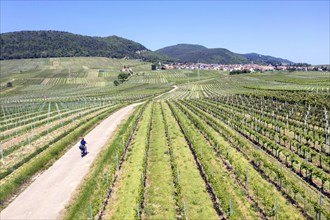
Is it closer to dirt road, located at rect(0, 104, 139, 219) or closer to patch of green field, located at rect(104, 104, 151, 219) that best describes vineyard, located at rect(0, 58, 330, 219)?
patch of green field, located at rect(104, 104, 151, 219)

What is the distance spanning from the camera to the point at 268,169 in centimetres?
2627

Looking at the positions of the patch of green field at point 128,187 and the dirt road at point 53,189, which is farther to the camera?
the dirt road at point 53,189

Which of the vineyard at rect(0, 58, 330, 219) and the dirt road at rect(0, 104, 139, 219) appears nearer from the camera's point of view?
the vineyard at rect(0, 58, 330, 219)

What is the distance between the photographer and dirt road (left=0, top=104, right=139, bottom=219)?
20.0 metres

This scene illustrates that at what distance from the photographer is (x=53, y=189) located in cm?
2356

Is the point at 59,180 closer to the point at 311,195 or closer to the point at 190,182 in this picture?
the point at 190,182

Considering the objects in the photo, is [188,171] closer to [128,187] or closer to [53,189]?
[128,187]

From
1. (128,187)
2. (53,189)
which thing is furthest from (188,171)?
(53,189)

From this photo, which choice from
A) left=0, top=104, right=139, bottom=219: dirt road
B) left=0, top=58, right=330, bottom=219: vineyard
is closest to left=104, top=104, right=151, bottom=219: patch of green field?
left=0, top=58, right=330, bottom=219: vineyard

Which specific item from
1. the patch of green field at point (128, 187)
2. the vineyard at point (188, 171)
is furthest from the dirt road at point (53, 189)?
the patch of green field at point (128, 187)

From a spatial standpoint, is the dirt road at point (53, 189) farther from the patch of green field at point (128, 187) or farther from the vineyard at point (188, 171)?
the patch of green field at point (128, 187)

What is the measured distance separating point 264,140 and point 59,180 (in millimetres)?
19974

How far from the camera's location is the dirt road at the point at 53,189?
20.0 m

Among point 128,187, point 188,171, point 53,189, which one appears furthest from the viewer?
point 188,171
